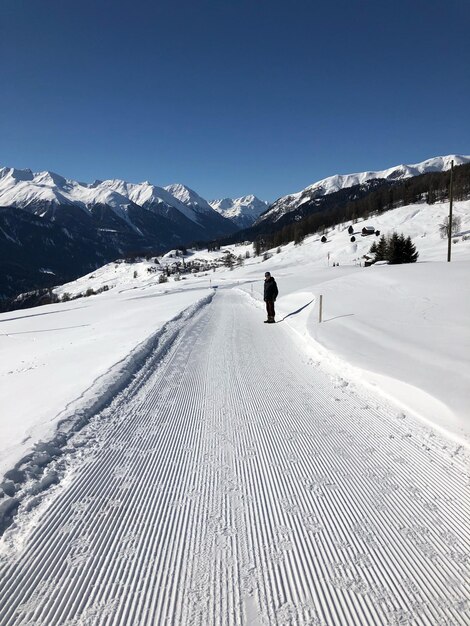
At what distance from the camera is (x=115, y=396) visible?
6484 millimetres

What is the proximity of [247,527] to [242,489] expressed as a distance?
22.0 inches

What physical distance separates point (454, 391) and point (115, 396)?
5658 millimetres

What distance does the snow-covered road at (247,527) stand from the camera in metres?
2.42

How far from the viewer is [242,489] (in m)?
3.71

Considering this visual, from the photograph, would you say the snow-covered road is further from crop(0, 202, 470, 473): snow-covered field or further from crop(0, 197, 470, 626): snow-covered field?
crop(0, 202, 470, 473): snow-covered field

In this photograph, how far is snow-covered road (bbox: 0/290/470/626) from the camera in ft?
7.95

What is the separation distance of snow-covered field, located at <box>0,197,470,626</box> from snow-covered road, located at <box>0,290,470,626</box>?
0.01 meters

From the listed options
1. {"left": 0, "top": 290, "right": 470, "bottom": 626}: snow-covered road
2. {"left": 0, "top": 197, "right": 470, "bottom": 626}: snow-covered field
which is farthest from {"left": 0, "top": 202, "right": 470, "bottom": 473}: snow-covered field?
{"left": 0, "top": 290, "right": 470, "bottom": 626}: snow-covered road

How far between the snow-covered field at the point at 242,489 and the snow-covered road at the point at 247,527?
0.01 meters

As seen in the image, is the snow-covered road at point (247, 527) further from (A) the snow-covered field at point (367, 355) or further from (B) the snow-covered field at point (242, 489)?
(A) the snow-covered field at point (367, 355)

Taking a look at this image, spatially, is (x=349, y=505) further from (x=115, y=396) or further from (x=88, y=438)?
(x=115, y=396)

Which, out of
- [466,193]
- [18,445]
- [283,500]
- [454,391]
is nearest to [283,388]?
[454,391]

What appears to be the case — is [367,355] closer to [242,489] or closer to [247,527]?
[242,489]

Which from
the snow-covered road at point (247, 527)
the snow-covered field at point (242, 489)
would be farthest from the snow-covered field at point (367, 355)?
the snow-covered road at point (247, 527)
